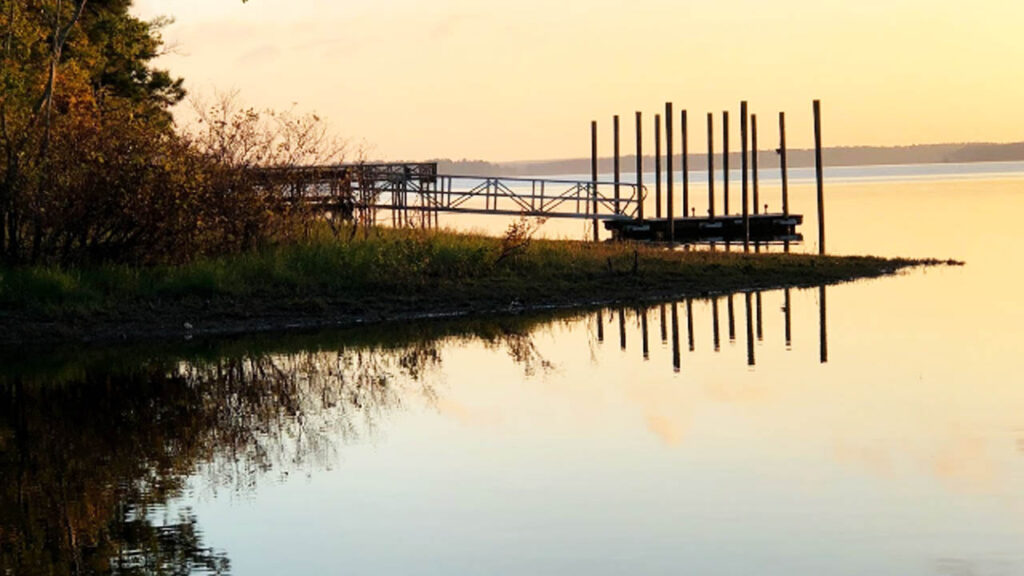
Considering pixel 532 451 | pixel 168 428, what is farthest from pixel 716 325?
pixel 168 428

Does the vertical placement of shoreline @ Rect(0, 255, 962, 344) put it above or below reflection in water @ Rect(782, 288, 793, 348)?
above

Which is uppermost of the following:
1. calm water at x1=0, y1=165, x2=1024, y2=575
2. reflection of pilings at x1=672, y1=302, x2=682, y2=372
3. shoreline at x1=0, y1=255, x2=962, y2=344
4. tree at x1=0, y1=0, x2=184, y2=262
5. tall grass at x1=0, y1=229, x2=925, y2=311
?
tree at x1=0, y1=0, x2=184, y2=262

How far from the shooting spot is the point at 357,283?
104 ft

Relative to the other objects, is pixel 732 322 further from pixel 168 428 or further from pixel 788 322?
pixel 168 428

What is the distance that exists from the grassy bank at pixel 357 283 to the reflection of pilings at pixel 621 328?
181 centimetres

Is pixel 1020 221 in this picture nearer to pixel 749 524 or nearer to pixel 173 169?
pixel 173 169

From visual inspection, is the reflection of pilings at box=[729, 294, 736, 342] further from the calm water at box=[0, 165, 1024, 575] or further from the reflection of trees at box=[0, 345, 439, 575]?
the reflection of trees at box=[0, 345, 439, 575]

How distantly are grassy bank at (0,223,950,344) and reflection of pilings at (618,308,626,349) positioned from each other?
181 centimetres

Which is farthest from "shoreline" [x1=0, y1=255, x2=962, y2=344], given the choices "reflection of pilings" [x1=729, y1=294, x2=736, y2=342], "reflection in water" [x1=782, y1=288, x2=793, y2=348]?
"reflection of pilings" [x1=729, y1=294, x2=736, y2=342]

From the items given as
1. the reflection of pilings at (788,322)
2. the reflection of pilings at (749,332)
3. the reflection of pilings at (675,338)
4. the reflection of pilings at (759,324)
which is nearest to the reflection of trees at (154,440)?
the reflection of pilings at (675,338)

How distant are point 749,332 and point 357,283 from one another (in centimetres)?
796

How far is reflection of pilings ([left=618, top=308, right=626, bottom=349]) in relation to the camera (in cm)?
2674

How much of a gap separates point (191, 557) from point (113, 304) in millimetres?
17048

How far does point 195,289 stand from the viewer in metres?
30.0
